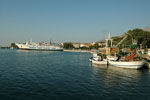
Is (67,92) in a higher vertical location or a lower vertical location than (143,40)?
lower

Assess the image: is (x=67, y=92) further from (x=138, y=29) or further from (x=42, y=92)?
(x=138, y=29)

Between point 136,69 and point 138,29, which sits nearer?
point 136,69

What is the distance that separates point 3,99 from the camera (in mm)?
17203

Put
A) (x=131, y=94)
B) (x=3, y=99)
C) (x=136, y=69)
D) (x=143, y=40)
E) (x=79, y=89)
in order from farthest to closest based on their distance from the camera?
1. (x=143, y=40)
2. (x=136, y=69)
3. (x=79, y=89)
4. (x=131, y=94)
5. (x=3, y=99)

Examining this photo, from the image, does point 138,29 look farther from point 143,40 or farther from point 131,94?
point 131,94

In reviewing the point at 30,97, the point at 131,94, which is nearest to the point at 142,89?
the point at 131,94

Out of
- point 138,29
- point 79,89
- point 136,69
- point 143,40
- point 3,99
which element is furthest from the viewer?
point 138,29

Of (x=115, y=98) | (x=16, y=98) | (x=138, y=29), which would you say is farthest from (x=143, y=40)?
(x=16, y=98)

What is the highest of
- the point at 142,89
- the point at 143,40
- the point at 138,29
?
the point at 138,29

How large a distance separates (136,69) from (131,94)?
24.6 metres

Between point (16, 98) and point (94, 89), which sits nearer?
point (16, 98)

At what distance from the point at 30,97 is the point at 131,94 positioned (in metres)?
14.3

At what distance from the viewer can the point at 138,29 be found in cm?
11325

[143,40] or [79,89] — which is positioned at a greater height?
[143,40]
